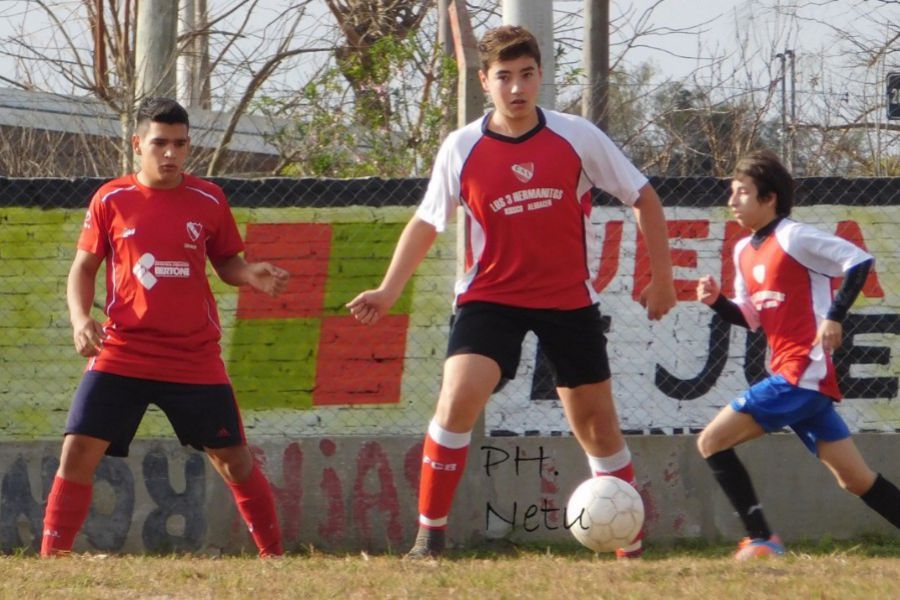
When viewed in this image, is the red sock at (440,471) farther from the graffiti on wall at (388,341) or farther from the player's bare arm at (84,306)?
the graffiti on wall at (388,341)

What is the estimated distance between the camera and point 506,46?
18.1ft

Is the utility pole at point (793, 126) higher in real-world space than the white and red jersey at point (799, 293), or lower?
higher

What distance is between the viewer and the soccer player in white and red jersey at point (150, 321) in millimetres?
6176

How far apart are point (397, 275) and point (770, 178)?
203 cm

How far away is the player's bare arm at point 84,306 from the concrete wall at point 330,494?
73.5 inches

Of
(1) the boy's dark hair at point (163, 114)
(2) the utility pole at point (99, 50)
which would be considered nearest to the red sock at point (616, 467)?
(1) the boy's dark hair at point (163, 114)

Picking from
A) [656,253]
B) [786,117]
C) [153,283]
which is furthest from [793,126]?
[153,283]

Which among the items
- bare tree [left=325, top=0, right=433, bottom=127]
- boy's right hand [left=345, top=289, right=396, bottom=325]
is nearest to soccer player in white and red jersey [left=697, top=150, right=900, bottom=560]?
boy's right hand [left=345, top=289, right=396, bottom=325]

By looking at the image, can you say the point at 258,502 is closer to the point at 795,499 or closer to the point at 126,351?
the point at 126,351

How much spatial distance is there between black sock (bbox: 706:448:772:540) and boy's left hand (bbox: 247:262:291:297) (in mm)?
2155

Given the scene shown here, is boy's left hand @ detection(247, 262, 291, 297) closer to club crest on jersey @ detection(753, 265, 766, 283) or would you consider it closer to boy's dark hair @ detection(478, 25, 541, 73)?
boy's dark hair @ detection(478, 25, 541, 73)

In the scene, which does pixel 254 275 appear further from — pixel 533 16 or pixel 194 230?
pixel 533 16

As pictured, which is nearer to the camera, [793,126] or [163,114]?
[163,114]

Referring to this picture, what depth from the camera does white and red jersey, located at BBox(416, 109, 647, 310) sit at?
545 centimetres
